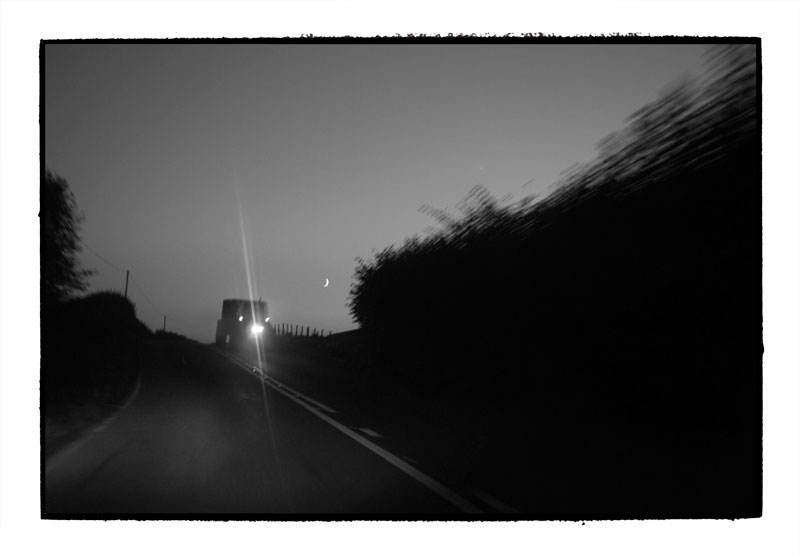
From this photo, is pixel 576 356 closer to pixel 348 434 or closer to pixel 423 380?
pixel 348 434

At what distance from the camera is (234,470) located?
5.98 m

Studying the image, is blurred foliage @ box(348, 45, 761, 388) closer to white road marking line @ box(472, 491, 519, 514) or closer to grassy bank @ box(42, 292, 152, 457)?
white road marking line @ box(472, 491, 519, 514)

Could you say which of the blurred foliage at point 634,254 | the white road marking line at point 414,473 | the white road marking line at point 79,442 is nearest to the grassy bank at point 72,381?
the white road marking line at point 79,442

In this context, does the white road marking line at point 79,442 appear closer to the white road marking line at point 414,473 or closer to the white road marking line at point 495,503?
the white road marking line at point 414,473

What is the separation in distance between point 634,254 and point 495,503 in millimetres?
3537

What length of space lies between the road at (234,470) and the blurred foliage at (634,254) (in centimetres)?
295

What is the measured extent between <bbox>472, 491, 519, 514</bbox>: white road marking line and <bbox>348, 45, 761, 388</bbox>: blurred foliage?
2220 mm

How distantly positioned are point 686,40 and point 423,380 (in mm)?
9867

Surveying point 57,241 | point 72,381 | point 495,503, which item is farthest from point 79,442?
point 72,381

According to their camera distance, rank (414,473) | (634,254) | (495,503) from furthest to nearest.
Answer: (634,254) < (414,473) < (495,503)

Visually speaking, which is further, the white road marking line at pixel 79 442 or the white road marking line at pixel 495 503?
the white road marking line at pixel 79 442

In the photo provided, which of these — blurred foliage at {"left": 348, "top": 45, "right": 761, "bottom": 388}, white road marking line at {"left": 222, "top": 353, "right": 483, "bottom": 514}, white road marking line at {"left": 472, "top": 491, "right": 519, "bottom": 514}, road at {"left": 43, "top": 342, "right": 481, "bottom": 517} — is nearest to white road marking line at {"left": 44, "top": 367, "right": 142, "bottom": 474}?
road at {"left": 43, "top": 342, "right": 481, "bottom": 517}

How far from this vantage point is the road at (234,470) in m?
4.89

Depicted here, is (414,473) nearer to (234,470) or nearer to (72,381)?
(234,470)
